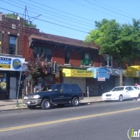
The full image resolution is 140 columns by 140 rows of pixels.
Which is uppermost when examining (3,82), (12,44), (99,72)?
(12,44)

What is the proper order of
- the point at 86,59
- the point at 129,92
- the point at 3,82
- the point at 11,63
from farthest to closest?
the point at 86,59
the point at 129,92
the point at 3,82
the point at 11,63

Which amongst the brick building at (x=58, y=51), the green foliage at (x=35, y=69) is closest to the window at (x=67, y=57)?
the brick building at (x=58, y=51)

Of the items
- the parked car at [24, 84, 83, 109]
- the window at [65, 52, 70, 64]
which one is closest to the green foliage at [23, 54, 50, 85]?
the parked car at [24, 84, 83, 109]

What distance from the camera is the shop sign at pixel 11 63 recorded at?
23.5 metres

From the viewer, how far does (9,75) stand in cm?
2498

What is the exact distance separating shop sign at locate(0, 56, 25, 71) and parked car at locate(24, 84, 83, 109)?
6009 mm

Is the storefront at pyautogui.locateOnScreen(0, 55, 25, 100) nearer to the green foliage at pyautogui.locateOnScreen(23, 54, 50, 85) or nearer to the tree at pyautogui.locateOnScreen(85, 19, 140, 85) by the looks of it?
the green foliage at pyautogui.locateOnScreen(23, 54, 50, 85)

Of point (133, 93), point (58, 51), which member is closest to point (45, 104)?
point (133, 93)

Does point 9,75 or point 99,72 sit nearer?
point 9,75

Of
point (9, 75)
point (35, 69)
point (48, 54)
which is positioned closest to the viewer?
point (35, 69)

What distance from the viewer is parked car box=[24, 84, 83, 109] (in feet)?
58.7

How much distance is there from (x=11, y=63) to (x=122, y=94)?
10530 mm

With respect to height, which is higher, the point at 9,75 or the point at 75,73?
the point at 75,73

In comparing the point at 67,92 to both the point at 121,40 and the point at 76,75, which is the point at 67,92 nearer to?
the point at 76,75
